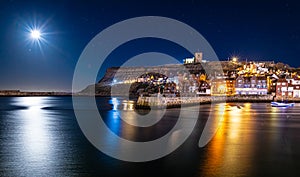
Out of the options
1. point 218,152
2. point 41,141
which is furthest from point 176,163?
point 41,141

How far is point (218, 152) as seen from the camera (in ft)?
39.3

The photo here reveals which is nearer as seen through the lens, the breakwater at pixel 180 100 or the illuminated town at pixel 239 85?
the breakwater at pixel 180 100

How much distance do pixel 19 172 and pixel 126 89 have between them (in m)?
188

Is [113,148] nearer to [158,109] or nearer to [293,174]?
[293,174]

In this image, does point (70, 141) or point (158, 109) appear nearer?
point (70, 141)

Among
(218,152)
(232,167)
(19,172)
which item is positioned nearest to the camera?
(19,172)

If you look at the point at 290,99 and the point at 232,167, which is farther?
the point at 290,99

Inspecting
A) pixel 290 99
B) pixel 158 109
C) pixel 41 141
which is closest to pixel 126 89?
pixel 290 99

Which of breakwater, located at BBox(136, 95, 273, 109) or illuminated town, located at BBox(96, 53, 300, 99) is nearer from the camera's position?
breakwater, located at BBox(136, 95, 273, 109)

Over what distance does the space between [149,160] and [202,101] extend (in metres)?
51.8

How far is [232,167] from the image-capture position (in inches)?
377

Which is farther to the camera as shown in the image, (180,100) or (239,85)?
(239,85)

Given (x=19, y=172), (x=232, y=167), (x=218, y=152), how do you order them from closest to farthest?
(x=19, y=172) < (x=232, y=167) < (x=218, y=152)

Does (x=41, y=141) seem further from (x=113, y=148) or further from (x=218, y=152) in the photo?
(x=218, y=152)
